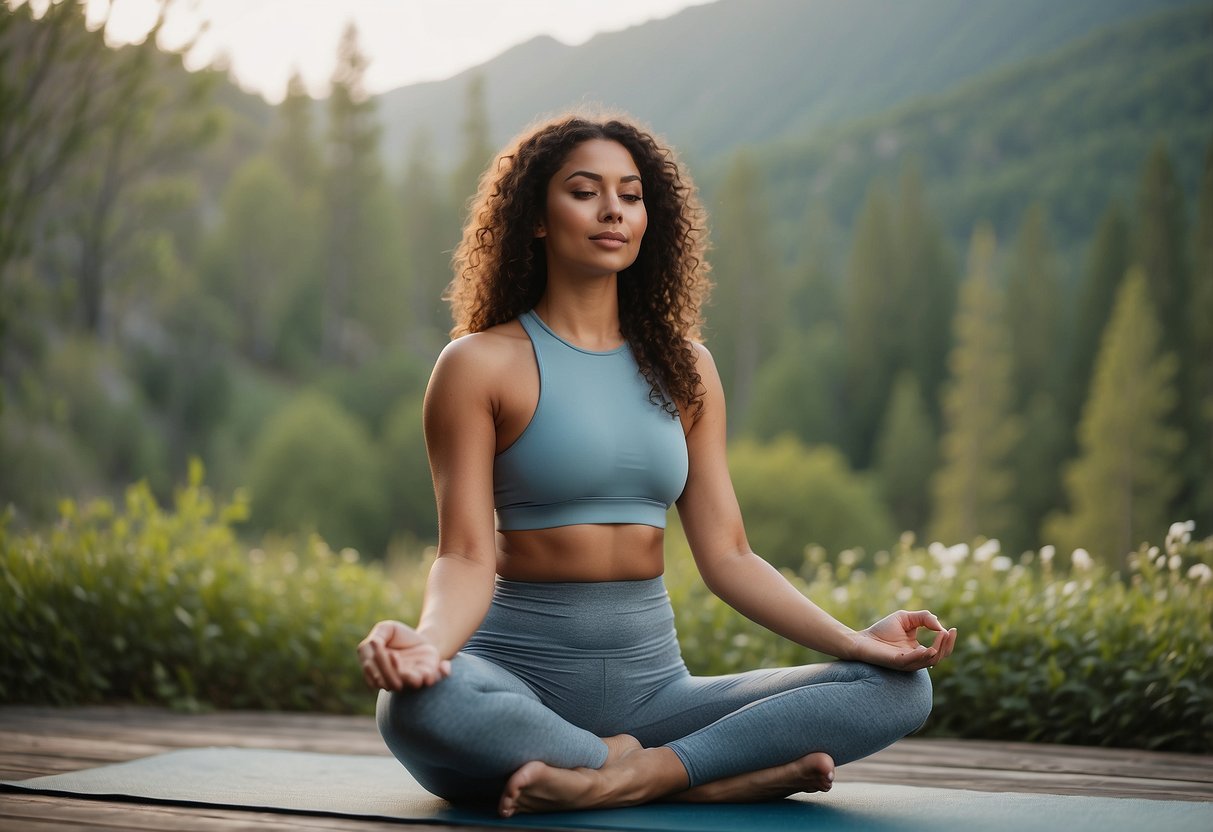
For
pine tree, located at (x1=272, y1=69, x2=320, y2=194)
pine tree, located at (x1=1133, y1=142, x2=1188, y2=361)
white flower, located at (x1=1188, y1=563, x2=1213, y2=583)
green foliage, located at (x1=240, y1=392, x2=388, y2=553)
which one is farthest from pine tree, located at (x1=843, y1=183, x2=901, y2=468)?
white flower, located at (x1=1188, y1=563, x2=1213, y2=583)

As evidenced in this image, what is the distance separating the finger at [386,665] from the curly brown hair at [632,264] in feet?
2.54

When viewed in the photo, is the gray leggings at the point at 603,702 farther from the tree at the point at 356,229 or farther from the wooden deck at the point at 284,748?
the tree at the point at 356,229

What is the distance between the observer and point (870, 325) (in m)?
39.8

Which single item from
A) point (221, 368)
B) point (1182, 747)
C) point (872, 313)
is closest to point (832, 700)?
point (1182, 747)

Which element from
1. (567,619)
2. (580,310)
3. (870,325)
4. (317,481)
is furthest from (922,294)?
(567,619)

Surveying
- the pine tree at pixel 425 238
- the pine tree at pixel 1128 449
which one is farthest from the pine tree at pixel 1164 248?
the pine tree at pixel 425 238

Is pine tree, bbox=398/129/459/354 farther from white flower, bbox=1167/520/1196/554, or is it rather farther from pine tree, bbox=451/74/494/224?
white flower, bbox=1167/520/1196/554

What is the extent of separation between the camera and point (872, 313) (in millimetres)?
39844

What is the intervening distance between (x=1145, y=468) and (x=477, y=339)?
2877 centimetres

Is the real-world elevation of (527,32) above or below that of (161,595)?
above

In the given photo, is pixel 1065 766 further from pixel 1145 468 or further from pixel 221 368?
pixel 221 368

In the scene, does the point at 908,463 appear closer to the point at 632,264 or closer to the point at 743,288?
the point at 743,288

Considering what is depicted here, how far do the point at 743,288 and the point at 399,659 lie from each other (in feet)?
122

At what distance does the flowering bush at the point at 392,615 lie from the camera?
10.6 feet
